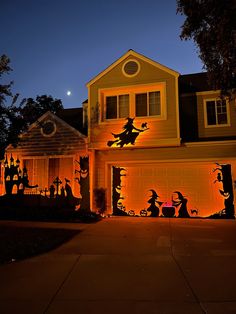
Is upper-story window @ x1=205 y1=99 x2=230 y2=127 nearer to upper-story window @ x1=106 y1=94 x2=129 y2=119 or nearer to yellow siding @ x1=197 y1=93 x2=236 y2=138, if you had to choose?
yellow siding @ x1=197 y1=93 x2=236 y2=138

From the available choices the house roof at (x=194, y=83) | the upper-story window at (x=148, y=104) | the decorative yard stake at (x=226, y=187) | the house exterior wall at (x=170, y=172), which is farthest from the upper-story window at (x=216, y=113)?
the upper-story window at (x=148, y=104)

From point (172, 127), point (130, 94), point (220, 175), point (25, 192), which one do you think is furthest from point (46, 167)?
point (220, 175)

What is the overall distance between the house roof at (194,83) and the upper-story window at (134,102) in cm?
167

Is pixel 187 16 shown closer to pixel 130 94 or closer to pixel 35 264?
pixel 130 94

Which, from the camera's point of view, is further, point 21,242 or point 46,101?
point 46,101

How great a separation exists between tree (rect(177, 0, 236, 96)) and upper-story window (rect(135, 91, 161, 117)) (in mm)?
4433

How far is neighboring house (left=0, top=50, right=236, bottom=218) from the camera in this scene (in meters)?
13.5

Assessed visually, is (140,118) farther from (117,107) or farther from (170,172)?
(170,172)

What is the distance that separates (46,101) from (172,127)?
2042 centimetres

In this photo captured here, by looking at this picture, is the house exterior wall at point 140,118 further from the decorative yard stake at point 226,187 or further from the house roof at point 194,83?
the decorative yard stake at point 226,187

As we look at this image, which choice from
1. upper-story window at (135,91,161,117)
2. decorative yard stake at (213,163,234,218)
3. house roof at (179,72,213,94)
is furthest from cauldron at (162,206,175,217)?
house roof at (179,72,213,94)

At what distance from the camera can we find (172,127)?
532 inches

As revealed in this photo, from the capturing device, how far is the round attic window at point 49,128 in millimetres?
14955

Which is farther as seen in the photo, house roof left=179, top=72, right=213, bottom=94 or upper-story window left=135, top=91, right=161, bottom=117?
house roof left=179, top=72, right=213, bottom=94
